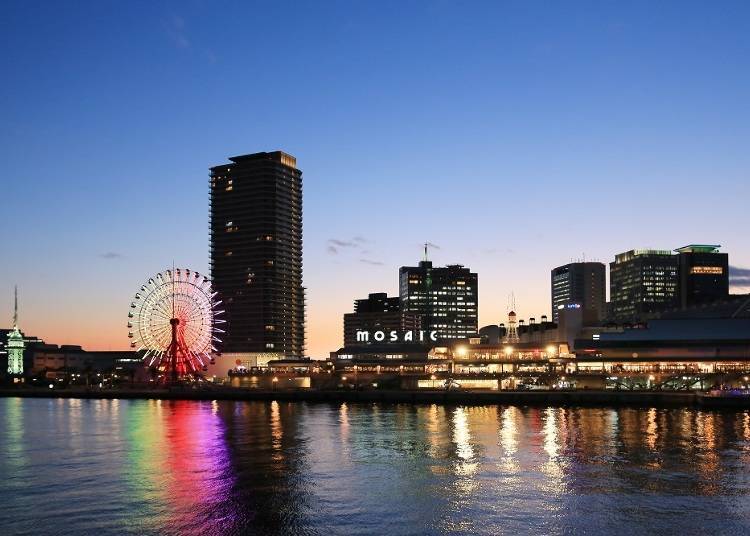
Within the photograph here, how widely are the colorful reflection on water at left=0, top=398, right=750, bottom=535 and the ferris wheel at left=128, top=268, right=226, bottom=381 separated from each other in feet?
194

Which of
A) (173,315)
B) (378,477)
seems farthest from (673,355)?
(378,477)

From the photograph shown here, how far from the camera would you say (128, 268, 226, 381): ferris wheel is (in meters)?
166

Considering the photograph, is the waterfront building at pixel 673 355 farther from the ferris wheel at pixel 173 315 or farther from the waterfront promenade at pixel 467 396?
the ferris wheel at pixel 173 315

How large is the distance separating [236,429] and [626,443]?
154ft

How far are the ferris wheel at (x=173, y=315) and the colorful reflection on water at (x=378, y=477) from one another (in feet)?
194

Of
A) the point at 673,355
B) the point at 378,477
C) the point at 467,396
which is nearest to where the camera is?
the point at 378,477

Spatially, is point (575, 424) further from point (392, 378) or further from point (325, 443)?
point (392, 378)

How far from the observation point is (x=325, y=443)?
8288 centimetres

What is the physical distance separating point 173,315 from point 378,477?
116m

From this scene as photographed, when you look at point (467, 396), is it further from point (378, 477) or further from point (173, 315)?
point (378, 477)

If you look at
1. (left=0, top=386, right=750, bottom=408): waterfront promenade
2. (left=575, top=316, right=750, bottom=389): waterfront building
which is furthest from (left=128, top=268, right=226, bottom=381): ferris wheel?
(left=575, top=316, right=750, bottom=389): waterfront building

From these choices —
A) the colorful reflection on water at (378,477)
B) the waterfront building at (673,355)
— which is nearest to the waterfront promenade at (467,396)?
the waterfront building at (673,355)

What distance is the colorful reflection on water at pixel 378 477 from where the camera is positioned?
46.7 metres

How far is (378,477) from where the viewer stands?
61312 mm
